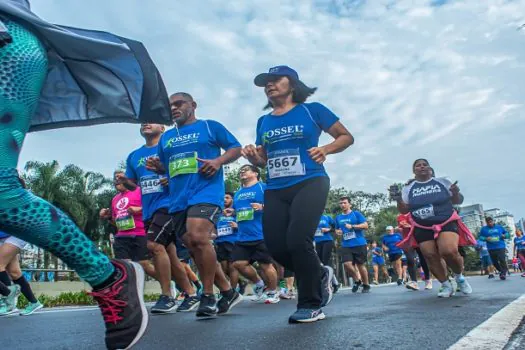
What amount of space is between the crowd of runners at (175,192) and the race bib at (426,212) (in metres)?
0.01

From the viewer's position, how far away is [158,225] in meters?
5.98

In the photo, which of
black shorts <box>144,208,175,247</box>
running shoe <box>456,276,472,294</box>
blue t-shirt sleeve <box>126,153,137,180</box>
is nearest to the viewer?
black shorts <box>144,208,175,247</box>

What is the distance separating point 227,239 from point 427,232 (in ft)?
14.9

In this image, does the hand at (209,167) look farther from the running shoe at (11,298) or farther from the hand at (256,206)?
the running shoe at (11,298)

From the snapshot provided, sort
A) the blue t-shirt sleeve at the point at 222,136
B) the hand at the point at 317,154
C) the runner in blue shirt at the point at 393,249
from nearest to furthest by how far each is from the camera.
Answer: the hand at the point at 317,154, the blue t-shirt sleeve at the point at 222,136, the runner in blue shirt at the point at 393,249

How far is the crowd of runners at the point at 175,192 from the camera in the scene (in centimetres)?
205

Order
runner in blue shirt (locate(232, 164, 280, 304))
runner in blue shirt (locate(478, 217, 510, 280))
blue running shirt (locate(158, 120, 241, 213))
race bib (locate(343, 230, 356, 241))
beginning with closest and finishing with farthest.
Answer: blue running shirt (locate(158, 120, 241, 213)) → runner in blue shirt (locate(232, 164, 280, 304)) → race bib (locate(343, 230, 356, 241)) → runner in blue shirt (locate(478, 217, 510, 280))

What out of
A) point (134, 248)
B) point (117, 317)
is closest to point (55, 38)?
point (117, 317)

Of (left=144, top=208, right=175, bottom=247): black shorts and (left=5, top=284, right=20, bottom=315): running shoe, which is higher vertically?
(left=144, top=208, right=175, bottom=247): black shorts

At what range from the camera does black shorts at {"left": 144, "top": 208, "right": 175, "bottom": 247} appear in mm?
5910

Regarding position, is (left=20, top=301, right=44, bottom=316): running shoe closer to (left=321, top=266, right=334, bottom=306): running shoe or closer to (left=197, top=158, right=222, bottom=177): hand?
(left=197, top=158, right=222, bottom=177): hand

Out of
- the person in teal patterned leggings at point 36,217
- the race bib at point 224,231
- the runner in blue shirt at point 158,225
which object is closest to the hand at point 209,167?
the runner in blue shirt at point 158,225

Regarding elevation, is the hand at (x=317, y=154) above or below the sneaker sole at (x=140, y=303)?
above

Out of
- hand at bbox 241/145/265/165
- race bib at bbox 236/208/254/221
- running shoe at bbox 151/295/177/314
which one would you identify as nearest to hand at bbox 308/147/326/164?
hand at bbox 241/145/265/165
